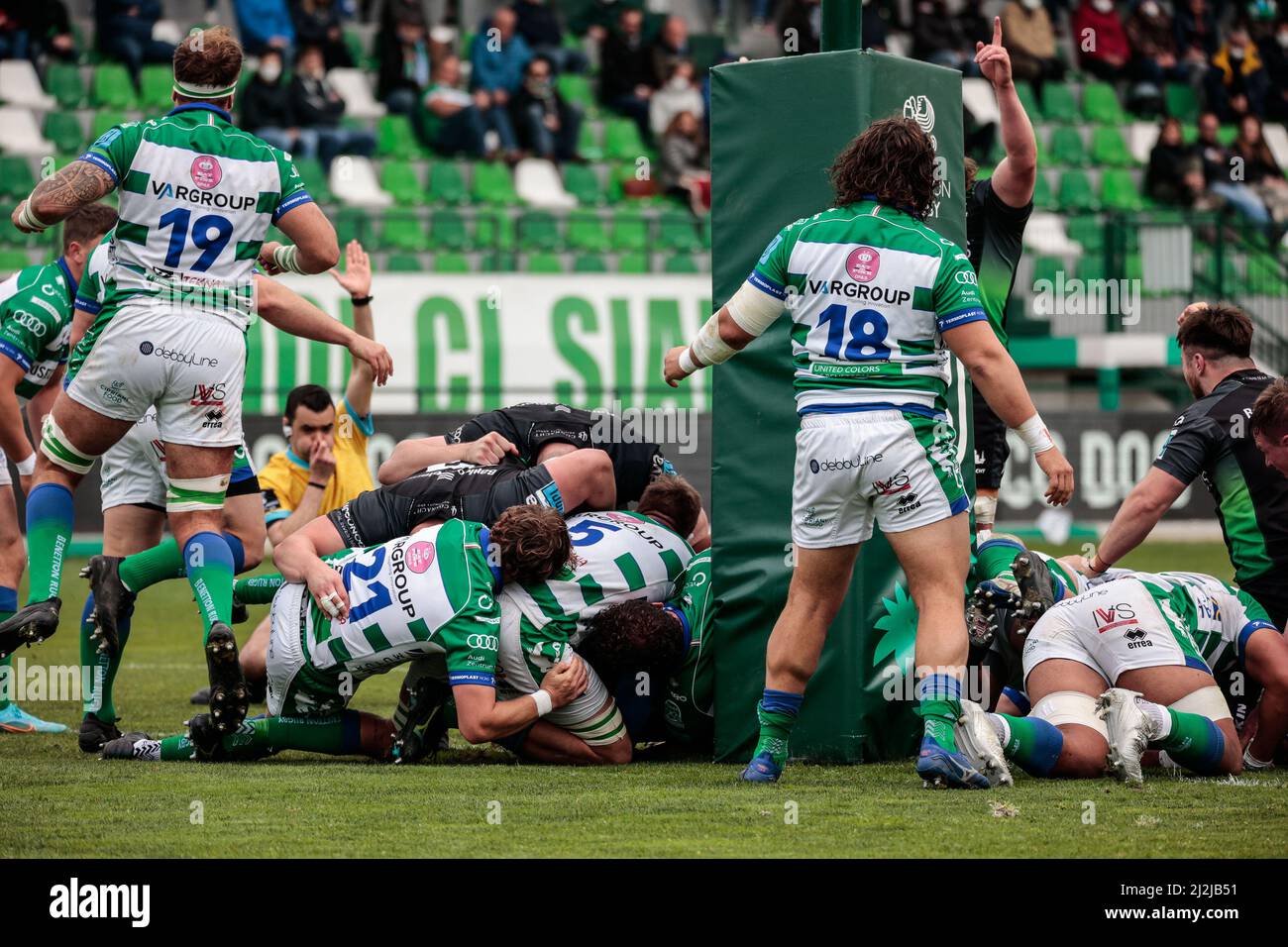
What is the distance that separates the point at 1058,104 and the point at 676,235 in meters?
6.51

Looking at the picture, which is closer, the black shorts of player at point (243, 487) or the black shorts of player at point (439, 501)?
the black shorts of player at point (439, 501)

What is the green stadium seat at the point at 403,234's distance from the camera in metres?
17.0

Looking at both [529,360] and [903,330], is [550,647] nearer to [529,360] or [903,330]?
[903,330]

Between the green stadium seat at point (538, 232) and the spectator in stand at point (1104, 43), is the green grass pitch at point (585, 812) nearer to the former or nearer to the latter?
the green stadium seat at point (538, 232)

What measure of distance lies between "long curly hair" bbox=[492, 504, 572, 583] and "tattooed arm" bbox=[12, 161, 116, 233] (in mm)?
1793

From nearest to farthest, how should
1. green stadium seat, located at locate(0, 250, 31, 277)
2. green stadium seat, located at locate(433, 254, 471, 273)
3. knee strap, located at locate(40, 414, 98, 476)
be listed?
knee strap, located at locate(40, 414, 98, 476) → green stadium seat, located at locate(0, 250, 31, 277) → green stadium seat, located at locate(433, 254, 471, 273)

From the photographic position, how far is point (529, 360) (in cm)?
1655

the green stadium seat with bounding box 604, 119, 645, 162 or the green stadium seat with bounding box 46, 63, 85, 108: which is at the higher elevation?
the green stadium seat with bounding box 46, 63, 85, 108

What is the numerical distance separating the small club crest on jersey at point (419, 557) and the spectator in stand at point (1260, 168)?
1657 centimetres

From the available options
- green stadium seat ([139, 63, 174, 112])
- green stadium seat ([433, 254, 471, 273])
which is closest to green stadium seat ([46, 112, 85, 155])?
green stadium seat ([139, 63, 174, 112])

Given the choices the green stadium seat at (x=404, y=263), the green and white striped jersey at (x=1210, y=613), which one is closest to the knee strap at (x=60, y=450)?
the green and white striped jersey at (x=1210, y=613)

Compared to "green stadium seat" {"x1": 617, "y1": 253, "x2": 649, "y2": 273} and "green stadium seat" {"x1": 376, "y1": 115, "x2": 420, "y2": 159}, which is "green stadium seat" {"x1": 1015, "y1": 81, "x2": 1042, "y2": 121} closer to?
"green stadium seat" {"x1": 617, "y1": 253, "x2": 649, "y2": 273}

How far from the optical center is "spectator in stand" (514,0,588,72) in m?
19.6
